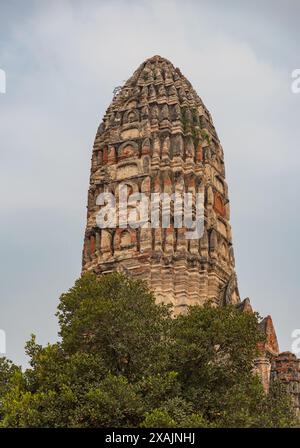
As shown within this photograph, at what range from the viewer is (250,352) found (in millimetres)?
23812

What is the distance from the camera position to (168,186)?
34875mm

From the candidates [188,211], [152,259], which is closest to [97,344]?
[152,259]

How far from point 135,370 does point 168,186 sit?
43.4 ft

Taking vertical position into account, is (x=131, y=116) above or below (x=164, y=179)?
above

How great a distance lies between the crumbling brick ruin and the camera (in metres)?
33.0

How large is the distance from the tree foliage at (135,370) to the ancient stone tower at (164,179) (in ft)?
25.9

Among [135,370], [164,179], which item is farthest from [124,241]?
[135,370]

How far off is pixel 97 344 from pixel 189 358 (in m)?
2.73

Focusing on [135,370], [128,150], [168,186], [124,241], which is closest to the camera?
[135,370]

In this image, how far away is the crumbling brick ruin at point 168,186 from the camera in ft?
108

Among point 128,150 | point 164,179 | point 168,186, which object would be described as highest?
point 128,150

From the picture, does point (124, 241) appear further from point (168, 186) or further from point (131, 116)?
point (131, 116)

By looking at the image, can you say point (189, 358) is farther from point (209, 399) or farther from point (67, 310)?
point (67, 310)

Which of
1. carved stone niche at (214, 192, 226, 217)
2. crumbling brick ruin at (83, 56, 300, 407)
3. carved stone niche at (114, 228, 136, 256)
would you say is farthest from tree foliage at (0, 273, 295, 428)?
carved stone niche at (214, 192, 226, 217)
